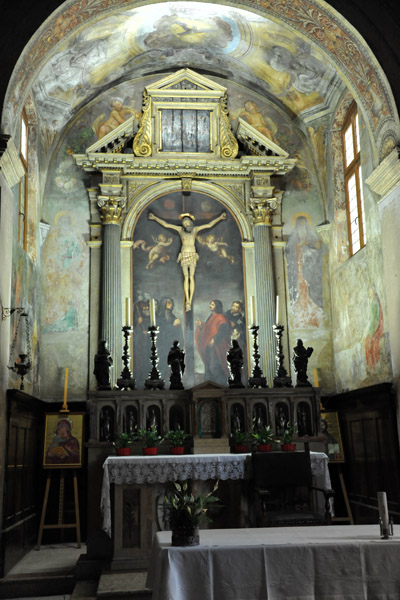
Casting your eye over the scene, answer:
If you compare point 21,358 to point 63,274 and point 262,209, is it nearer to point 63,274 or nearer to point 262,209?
point 63,274

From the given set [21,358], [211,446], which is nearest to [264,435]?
[211,446]

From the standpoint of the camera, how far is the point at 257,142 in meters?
14.1

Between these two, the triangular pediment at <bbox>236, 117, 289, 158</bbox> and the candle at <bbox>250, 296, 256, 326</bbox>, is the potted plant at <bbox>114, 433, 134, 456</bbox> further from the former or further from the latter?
the triangular pediment at <bbox>236, 117, 289, 158</bbox>

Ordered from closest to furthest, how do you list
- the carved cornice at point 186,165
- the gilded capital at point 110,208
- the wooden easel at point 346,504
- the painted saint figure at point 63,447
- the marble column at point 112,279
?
the wooden easel at point 346,504 → the painted saint figure at point 63,447 → the marble column at point 112,279 → the gilded capital at point 110,208 → the carved cornice at point 186,165

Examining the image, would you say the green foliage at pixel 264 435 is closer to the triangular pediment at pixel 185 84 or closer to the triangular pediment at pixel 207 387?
the triangular pediment at pixel 207 387

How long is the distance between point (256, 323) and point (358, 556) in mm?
8598

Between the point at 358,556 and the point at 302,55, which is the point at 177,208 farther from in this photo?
the point at 358,556

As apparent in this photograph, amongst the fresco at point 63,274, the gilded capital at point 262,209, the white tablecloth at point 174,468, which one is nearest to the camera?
the white tablecloth at point 174,468

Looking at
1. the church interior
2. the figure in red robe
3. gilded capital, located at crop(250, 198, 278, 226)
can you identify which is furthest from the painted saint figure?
gilded capital, located at crop(250, 198, 278, 226)

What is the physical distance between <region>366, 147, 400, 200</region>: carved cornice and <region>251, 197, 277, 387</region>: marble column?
11.9ft

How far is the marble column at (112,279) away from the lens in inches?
507

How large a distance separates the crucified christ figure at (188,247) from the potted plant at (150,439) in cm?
475

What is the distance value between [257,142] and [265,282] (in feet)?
10.3

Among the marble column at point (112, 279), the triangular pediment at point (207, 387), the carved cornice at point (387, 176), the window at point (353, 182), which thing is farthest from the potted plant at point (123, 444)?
the window at point (353, 182)
